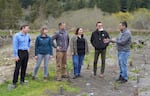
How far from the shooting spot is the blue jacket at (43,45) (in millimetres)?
13448

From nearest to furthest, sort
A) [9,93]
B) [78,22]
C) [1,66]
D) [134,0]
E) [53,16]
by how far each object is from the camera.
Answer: [9,93] < [1,66] < [78,22] < [53,16] < [134,0]

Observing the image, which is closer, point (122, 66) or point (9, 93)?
point (9, 93)

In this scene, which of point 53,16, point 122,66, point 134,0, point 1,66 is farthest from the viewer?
point 134,0

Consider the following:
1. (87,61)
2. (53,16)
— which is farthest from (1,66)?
(53,16)

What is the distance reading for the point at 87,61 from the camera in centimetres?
1936

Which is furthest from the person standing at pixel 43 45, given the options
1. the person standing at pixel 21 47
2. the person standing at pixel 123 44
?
the person standing at pixel 123 44

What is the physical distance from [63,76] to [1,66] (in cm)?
505

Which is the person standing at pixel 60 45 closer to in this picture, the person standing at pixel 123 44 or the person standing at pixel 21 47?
the person standing at pixel 21 47

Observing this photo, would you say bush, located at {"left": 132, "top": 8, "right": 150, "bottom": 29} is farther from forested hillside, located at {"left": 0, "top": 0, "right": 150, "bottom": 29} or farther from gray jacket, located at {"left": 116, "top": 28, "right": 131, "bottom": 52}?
gray jacket, located at {"left": 116, "top": 28, "right": 131, "bottom": 52}

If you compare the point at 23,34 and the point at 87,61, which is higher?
the point at 23,34

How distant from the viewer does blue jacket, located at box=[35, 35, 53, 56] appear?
44.1 ft

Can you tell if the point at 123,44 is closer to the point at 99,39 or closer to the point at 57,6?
the point at 99,39

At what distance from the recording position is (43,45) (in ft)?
44.1

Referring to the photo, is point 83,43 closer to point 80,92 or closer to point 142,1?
point 80,92
